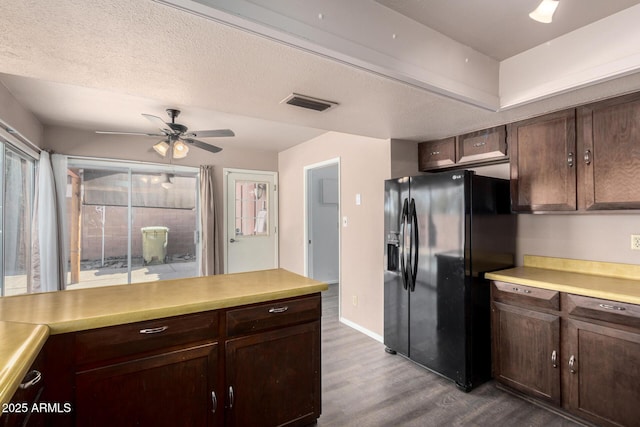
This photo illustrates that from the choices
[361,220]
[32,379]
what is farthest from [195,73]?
[361,220]

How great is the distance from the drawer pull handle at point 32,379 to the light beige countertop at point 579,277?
275 cm

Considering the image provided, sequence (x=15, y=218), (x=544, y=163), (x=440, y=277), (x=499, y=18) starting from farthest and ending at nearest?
(x=15, y=218)
(x=440, y=277)
(x=544, y=163)
(x=499, y=18)

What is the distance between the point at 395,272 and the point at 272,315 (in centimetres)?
155

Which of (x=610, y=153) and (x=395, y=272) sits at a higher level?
(x=610, y=153)

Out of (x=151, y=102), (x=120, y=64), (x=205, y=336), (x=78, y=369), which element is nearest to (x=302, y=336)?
(x=205, y=336)

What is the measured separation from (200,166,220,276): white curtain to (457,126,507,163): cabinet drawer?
3568 millimetres

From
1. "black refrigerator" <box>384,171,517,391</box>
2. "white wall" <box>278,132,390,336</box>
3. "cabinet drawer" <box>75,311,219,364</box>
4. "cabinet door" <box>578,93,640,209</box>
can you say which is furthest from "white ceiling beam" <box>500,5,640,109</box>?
"cabinet drawer" <box>75,311,219,364</box>

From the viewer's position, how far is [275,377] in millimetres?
1762

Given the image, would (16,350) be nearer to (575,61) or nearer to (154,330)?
(154,330)

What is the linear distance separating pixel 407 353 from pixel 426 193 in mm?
1473

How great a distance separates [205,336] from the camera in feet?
5.13

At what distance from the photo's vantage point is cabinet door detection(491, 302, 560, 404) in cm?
210

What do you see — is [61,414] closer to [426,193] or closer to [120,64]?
[120,64]

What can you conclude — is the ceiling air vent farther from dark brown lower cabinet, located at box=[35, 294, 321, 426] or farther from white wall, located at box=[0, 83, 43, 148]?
white wall, located at box=[0, 83, 43, 148]
